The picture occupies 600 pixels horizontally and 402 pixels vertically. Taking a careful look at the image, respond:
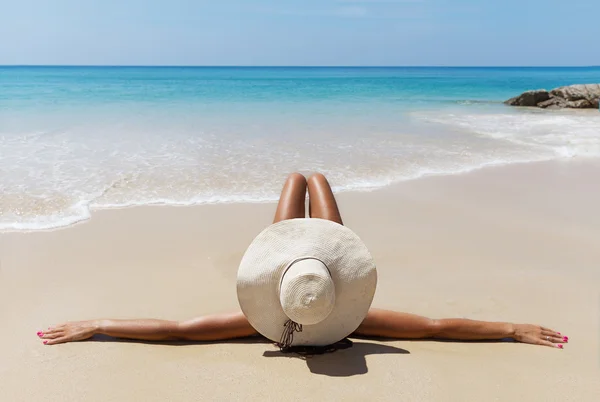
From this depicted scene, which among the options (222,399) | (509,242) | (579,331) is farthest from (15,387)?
(509,242)

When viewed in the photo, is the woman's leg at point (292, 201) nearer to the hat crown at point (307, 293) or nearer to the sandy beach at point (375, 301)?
the sandy beach at point (375, 301)

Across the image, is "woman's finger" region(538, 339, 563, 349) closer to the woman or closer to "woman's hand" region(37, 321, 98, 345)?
the woman

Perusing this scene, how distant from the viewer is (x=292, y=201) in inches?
160

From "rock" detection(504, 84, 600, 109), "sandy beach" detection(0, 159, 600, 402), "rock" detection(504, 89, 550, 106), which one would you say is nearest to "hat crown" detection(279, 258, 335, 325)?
"sandy beach" detection(0, 159, 600, 402)

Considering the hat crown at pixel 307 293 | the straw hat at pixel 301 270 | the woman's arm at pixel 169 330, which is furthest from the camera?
the woman's arm at pixel 169 330

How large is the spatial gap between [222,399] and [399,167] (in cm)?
703

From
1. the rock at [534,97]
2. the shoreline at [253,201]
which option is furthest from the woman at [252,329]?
the rock at [534,97]

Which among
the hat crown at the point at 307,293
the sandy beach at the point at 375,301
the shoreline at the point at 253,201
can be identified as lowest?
the sandy beach at the point at 375,301

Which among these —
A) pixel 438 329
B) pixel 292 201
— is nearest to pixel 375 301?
pixel 438 329

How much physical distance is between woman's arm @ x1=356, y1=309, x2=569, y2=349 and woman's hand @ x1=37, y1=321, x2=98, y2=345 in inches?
70.7

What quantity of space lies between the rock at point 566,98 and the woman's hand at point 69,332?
84.5 ft

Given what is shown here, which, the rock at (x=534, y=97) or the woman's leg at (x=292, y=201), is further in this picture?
the rock at (x=534, y=97)

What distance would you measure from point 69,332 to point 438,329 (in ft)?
8.14

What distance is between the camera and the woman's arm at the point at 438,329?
3.37 meters
